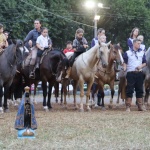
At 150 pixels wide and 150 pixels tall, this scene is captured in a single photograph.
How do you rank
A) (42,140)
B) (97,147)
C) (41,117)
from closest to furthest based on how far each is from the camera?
(97,147)
(42,140)
(41,117)

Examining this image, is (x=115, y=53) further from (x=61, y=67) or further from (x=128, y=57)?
(x=61, y=67)

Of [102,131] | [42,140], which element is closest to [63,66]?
[102,131]

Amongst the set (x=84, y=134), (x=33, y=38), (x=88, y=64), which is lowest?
(x=84, y=134)

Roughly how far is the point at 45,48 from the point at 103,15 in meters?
31.3

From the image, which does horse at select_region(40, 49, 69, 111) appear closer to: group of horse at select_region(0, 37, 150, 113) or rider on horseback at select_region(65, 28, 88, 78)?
group of horse at select_region(0, 37, 150, 113)

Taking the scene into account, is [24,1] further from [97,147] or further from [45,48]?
[97,147]

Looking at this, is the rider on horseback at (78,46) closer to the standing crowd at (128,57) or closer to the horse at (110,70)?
the standing crowd at (128,57)

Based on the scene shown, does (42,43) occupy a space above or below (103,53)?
above

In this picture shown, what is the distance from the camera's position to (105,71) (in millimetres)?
17219

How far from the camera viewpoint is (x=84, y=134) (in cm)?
1045

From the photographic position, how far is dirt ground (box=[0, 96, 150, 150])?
29.5 feet

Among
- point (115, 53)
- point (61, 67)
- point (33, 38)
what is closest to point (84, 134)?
point (61, 67)

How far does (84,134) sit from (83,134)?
0.02 metres

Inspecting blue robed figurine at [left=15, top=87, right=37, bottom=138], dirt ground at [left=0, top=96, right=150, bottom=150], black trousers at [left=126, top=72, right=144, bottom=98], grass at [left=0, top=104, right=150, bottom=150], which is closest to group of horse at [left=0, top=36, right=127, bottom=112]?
black trousers at [left=126, top=72, right=144, bottom=98]
